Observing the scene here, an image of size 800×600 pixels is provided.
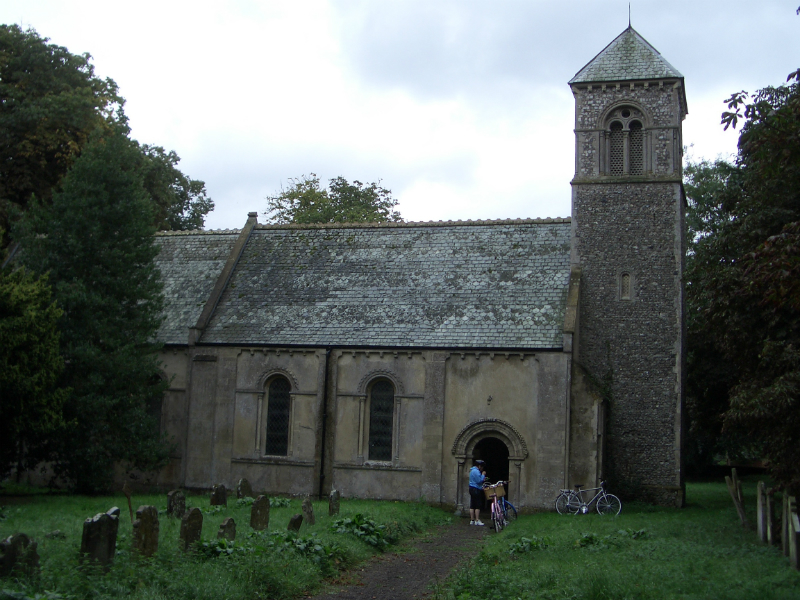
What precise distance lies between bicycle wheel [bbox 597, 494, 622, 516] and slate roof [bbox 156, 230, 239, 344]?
48.4 feet

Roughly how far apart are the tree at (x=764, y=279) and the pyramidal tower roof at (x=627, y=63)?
655 cm

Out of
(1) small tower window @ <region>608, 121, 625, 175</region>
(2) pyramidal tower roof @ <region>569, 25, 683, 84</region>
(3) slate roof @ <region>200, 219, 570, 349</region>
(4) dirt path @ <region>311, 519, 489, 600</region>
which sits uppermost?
(2) pyramidal tower roof @ <region>569, 25, 683, 84</region>

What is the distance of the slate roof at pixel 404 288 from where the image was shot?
2620cm

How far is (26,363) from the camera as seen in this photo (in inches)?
804

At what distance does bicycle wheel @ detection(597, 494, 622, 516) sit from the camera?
2350cm

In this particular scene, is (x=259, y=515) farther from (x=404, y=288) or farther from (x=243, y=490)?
(x=404, y=288)

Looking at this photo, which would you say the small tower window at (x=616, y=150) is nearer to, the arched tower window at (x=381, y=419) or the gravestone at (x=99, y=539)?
the arched tower window at (x=381, y=419)

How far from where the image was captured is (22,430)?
21.2m

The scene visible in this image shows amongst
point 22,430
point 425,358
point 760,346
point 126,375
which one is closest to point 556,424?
point 425,358

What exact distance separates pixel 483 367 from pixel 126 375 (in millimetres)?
10863

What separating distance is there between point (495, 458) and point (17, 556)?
19.4 metres

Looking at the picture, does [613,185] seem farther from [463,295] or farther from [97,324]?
[97,324]

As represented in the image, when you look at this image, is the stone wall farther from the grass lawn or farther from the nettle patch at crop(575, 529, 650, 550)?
the nettle patch at crop(575, 529, 650, 550)

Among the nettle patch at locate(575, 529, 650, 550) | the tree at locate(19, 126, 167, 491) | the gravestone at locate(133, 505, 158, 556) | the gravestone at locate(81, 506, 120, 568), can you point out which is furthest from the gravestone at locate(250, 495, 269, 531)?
the tree at locate(19, 126, 167, 491)
